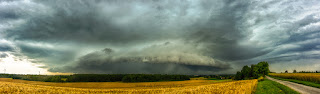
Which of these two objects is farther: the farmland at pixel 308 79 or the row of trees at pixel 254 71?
the row of trees at pixel 254 71

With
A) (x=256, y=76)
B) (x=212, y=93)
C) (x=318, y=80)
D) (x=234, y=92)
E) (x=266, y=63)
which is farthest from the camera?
(x=266, y=63)

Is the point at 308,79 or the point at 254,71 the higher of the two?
the point at 254,71

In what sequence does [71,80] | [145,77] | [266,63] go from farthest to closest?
[145,77] → [71,80] → [266,63]

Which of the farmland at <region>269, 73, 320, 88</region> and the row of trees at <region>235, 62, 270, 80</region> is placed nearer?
the farmland at <region>269, 73, 320, 88</region>

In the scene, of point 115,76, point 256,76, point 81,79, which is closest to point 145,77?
point 115,76

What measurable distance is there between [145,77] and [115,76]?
2425cm

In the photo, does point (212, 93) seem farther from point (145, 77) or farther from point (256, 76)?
point (145, 77)

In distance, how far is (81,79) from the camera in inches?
4437

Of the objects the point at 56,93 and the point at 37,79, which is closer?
the point at 56,93

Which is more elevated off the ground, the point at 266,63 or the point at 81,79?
the point at 266,63

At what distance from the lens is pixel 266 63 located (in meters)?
92.6

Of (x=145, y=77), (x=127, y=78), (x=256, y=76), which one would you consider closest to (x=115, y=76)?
(x=127, y=78)

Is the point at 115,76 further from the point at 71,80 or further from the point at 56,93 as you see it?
the point at 56,93

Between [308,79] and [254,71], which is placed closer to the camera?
[308,79]
